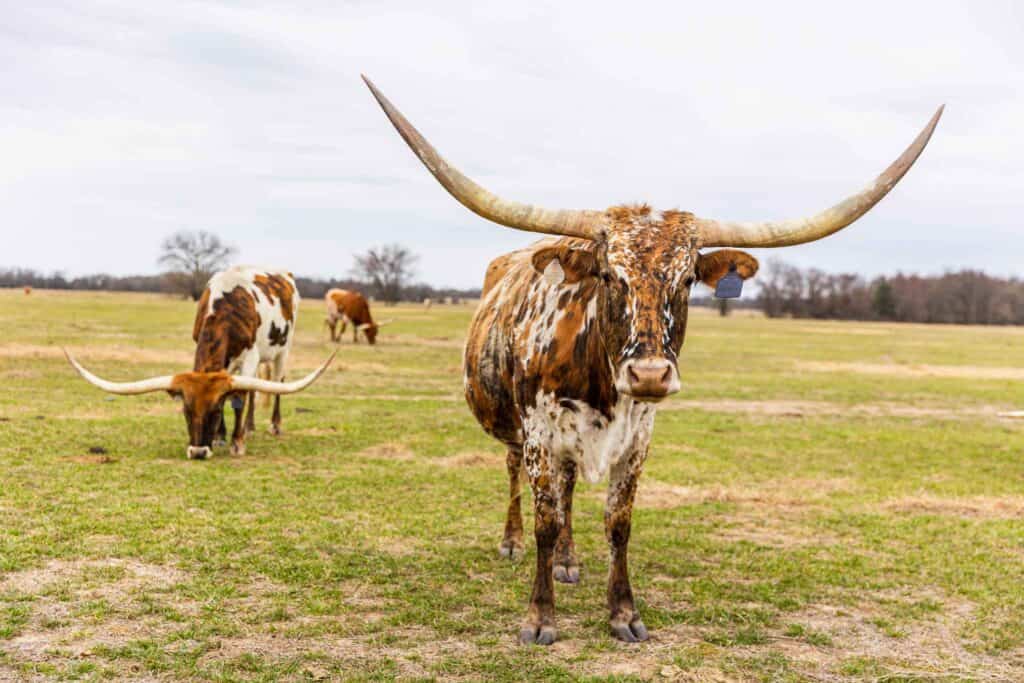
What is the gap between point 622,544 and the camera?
5.50 meters

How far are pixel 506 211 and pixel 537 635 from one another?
8.38ft

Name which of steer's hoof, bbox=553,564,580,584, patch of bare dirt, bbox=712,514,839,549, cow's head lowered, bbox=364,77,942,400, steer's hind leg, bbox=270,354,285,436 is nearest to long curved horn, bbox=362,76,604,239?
cow's head lowered, bbox=364,77,942,400

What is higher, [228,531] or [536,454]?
[536,454]

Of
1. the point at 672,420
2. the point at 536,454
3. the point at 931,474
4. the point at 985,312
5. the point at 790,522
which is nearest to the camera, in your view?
the point at 536,454

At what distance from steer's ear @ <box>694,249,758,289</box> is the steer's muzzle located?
842 mm

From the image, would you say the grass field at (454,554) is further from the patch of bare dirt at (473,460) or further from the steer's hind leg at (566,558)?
the steer's hind leg at (566,558)

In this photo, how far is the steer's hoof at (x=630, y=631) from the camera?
521cm

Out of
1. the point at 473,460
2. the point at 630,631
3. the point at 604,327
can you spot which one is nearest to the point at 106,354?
the point at 473,460

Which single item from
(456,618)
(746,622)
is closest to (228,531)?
(456,618)

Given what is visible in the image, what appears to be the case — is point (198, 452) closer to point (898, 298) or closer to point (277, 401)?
point (277, 401)

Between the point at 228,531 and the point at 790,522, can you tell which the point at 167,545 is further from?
the point at 790,522

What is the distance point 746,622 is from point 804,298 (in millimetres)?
118788

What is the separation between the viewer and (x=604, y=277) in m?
4.74

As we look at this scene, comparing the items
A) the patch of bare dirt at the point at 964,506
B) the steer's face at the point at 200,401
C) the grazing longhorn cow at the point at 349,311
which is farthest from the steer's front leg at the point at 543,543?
the grazing longhorn cow at the point at 349,311
